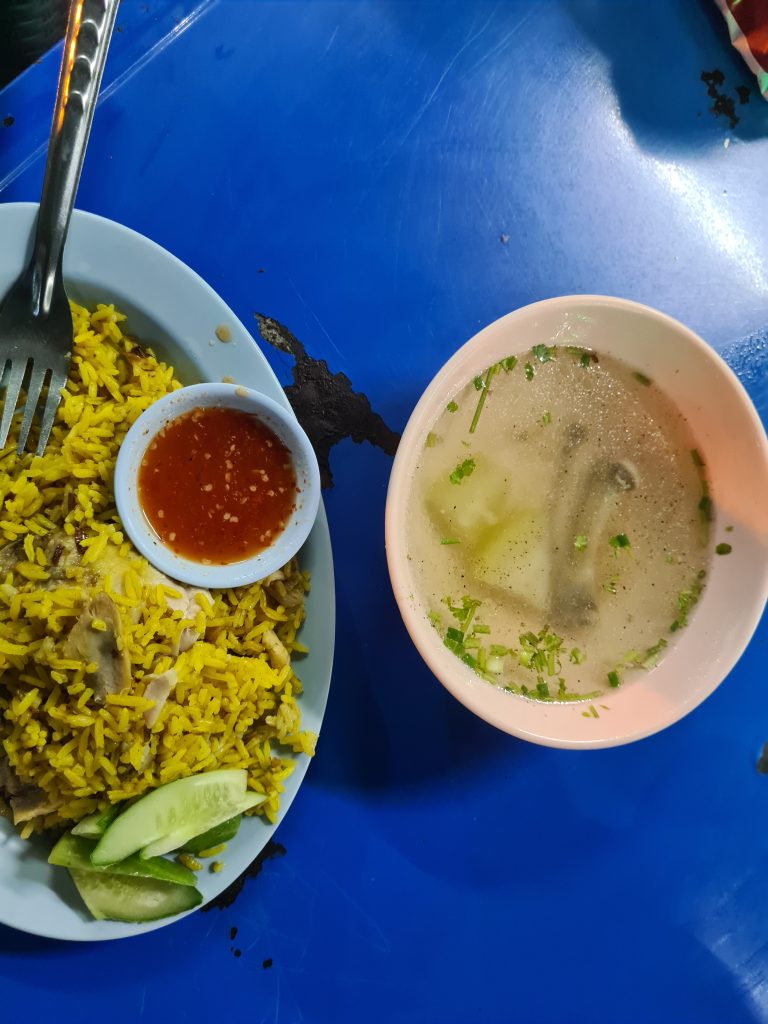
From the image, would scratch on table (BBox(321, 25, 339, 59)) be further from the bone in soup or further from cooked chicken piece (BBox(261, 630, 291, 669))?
cooked chicken piece (BBox(261, 630, 291, 669))

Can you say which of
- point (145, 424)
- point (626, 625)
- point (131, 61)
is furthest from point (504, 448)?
point (131, 61)

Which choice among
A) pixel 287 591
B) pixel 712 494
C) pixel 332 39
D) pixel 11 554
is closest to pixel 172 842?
pixel 287 591

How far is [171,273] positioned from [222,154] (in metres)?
0.48

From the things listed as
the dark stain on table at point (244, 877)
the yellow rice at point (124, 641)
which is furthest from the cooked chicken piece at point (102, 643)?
the dark stain on table at point (244, 877)

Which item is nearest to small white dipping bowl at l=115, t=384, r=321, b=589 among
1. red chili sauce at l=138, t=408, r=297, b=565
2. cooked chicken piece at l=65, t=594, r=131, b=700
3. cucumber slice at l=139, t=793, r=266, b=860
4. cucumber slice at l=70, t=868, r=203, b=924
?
red chili sauce at l=138, t=408, r=297, b=565

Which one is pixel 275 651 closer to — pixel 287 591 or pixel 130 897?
pixel 287 591

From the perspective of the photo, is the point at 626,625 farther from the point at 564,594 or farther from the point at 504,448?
the point at 504,448

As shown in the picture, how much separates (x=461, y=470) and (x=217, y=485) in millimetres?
531

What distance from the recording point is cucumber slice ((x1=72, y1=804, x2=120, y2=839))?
61.9 inches

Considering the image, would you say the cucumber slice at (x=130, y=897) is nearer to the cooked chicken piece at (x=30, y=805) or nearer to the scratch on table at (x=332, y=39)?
the cooked chicken piece at (x=30, y=805)

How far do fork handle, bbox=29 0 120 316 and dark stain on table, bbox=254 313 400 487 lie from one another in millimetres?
519

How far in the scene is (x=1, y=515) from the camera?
1592 mm

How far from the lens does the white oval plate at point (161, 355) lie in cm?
159

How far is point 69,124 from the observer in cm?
155
